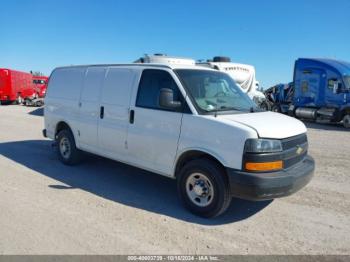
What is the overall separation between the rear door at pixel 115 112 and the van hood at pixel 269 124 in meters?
1.88

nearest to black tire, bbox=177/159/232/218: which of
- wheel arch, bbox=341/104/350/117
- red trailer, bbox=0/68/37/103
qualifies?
wheel arch, bbox=341/104/350/117

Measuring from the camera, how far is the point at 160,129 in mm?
5016

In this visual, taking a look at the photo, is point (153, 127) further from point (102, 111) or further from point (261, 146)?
point (261, 146)

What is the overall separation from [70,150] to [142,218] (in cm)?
323

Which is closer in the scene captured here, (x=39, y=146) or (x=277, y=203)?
(x=277, y=203)

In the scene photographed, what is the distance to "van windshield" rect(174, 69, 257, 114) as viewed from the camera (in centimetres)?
479

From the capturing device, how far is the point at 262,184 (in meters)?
4.07

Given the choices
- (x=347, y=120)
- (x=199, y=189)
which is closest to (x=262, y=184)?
(x=199, y=189)

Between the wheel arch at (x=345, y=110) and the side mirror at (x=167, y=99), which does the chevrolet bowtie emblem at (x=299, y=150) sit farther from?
the wheel arch at (x=345, y=110)

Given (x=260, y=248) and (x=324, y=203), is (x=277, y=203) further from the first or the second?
(x=260, y=248)

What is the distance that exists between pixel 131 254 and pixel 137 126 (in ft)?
7.52

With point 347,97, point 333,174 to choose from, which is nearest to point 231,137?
point 333,174

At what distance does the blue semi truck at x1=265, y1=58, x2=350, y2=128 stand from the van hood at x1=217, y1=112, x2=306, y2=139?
41.9 ft

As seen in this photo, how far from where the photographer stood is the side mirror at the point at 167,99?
15.3ft
